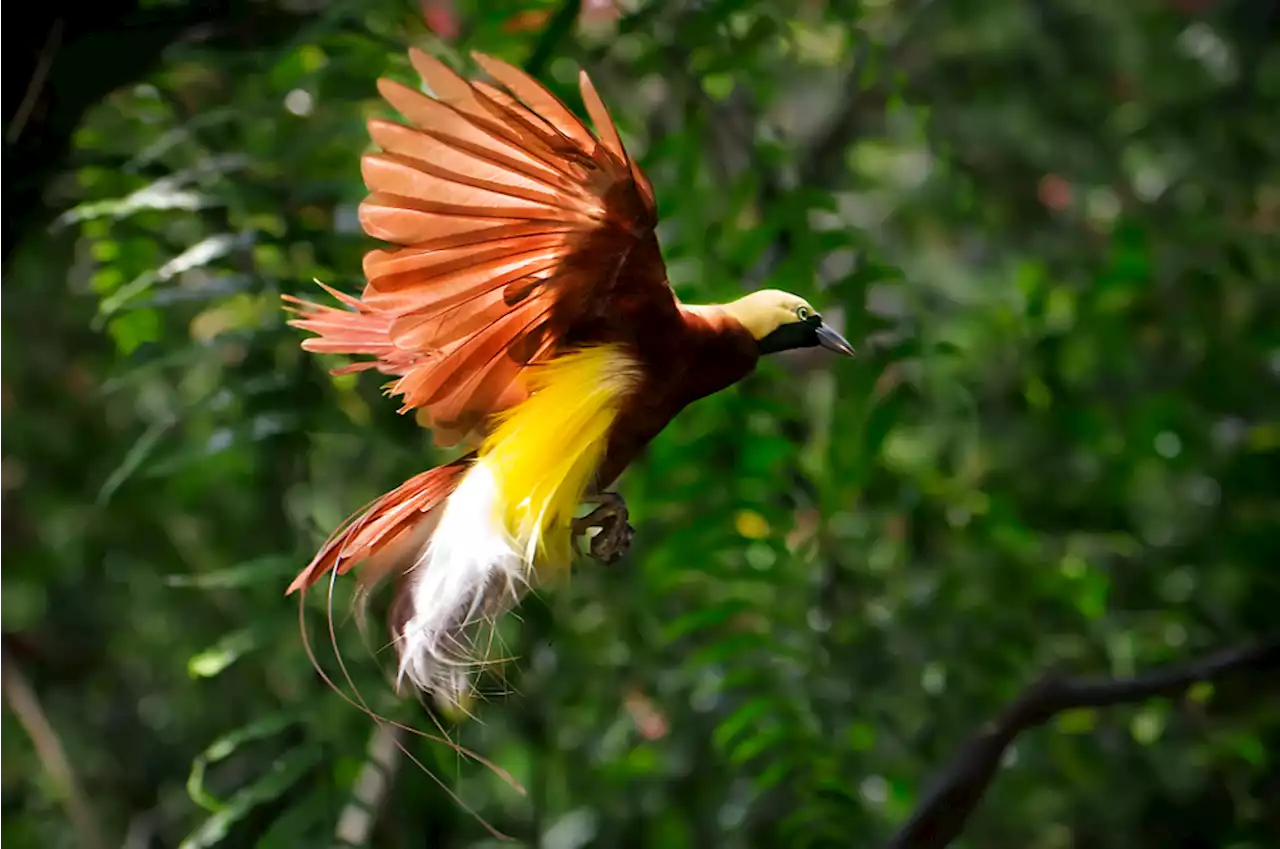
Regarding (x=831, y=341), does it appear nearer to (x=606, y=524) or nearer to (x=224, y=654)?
(x=606, y=524)

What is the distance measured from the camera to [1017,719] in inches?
22.8

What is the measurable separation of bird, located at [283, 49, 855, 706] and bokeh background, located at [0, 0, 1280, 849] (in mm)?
224

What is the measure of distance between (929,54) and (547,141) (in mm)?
976

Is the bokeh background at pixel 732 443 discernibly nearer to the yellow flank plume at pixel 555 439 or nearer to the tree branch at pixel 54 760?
the tree branch at pixel 54 760

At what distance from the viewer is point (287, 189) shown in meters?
0.79

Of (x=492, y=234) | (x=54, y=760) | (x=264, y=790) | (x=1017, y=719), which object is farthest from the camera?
(x=54, y=760)

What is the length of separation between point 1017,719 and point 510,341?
1.09ft

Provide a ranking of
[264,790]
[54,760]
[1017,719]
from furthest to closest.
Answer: [54,760]
[264,790]
[1017,719]

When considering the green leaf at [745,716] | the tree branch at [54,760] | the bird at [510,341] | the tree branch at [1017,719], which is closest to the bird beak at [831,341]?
the bird at [510,341]

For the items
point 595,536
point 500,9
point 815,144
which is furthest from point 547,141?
point 815,144

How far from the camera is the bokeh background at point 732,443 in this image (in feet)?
2.44

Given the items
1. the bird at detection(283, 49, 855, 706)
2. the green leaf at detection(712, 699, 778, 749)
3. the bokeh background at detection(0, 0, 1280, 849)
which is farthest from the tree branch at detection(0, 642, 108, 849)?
the bird at detection(283, 49, 855, 706)

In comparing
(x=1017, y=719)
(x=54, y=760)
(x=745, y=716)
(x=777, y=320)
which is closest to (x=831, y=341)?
(x=777, y=320)

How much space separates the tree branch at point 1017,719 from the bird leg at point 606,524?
20 cm
